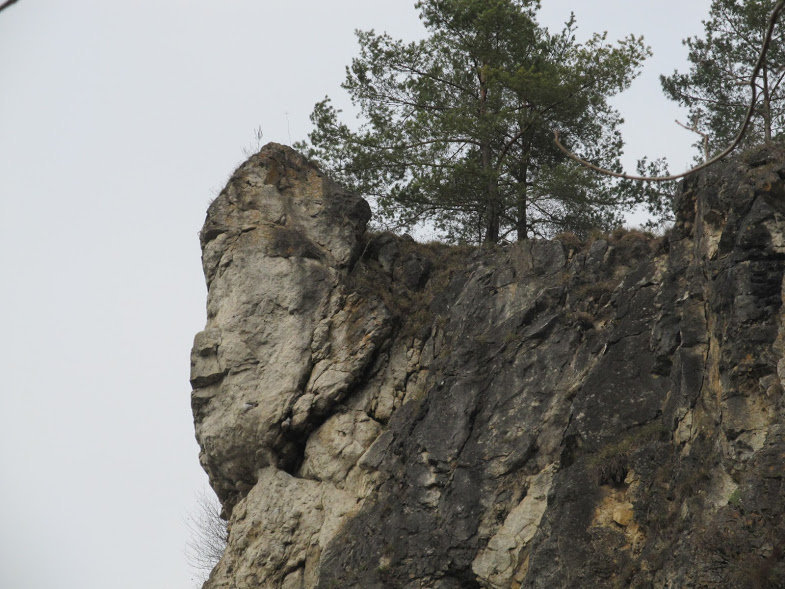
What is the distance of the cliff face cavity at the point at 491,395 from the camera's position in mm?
12328

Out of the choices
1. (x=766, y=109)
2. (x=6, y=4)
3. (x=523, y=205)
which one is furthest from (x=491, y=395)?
(x=6, y=4)

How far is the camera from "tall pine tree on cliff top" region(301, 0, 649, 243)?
70.9ft

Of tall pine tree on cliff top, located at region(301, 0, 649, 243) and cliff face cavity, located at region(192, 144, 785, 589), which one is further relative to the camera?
tall pine tree on cliff top, located at region(301, 0, 649, 243)

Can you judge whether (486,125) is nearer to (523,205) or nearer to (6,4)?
(523,205)

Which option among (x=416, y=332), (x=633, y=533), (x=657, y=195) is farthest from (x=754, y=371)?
(x=657, y=195)

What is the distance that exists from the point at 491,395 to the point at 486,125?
751cm

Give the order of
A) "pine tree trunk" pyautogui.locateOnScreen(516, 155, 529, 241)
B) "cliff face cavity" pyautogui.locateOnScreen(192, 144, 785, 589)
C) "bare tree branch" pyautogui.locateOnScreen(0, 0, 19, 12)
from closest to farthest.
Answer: "bare tree branch" pyautogui.locateOnScreen(0, 0, 19, 12) < "cliff face cavity" pyautogui.locateOnScreen(192, 144, 785, 589) < "pine tree trunk" pyautogui.locateOnScreen(516, 155, 529, 241)

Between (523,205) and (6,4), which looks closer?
(6,4)

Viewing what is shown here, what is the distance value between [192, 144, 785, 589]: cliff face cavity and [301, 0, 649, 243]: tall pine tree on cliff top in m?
2.16

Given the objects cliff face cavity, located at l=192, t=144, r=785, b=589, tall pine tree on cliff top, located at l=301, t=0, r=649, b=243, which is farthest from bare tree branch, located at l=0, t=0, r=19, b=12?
tall pine tree on cliff top, located at l=301, t=0, r=649, b=243

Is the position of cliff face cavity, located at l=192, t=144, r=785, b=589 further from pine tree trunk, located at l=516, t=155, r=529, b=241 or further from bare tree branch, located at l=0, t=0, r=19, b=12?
bare tree branch, located at l=0, t=0, r=19, b=12

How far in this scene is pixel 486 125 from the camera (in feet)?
69.5

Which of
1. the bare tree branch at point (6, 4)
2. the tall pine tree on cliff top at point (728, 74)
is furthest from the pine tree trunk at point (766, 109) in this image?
the bare tree branch at point (6, 4)

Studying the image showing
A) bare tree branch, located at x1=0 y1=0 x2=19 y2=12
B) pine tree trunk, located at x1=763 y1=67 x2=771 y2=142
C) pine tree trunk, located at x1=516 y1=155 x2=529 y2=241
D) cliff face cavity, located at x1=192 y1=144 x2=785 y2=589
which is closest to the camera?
bare tree branch, located at x1=0 y1=0 x2=19 y2=12
